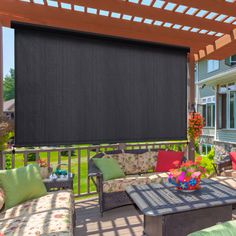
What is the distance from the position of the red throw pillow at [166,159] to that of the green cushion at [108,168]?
856 millimetres

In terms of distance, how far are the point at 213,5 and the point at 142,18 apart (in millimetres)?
1034

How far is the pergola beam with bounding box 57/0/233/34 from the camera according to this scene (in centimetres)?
308

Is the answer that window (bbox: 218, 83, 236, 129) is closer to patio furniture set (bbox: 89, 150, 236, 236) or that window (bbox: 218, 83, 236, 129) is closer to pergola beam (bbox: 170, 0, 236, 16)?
pergola beam (bbox: 170, 0, 236, 16)

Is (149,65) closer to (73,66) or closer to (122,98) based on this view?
(122,98)

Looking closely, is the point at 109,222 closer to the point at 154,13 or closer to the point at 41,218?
the point at 41,218

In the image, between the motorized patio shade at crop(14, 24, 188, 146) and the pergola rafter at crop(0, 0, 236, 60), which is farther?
the motorized patio shade at crop(14, 24, 188, 146)

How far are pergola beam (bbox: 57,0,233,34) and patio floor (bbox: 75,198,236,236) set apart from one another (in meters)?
3.01

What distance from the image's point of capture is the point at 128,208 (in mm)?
3789

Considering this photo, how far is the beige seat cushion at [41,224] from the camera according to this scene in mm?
2006

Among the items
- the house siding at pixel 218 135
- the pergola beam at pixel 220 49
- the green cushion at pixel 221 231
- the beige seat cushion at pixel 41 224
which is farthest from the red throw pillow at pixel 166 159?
the green cushion at pixel 221 231

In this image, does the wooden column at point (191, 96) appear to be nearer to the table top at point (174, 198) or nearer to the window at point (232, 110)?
the table top at point (174, 198)

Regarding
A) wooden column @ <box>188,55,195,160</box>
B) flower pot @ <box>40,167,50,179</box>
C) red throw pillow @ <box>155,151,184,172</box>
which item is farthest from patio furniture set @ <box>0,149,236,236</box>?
wooden column @ <box>188,55,195,160</box>

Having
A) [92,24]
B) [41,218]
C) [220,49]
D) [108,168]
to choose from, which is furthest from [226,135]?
[41,218]

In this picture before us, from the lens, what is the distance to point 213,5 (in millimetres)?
3078
